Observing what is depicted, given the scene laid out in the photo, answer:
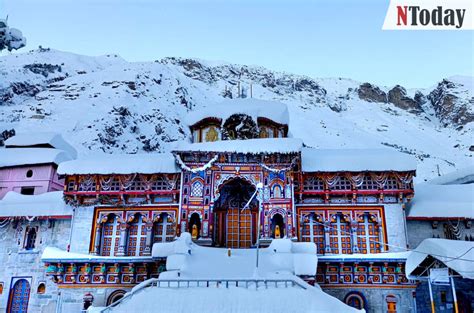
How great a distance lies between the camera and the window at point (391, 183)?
59.6ft

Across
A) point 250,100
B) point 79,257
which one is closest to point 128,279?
point 79,257

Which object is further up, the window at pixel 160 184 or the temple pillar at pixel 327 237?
the window at pixel 160 184

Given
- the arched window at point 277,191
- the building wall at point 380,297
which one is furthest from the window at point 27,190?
the building wall at point 380,297

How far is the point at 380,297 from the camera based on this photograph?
16578 mm

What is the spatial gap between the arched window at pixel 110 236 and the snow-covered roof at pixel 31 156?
1115 cm

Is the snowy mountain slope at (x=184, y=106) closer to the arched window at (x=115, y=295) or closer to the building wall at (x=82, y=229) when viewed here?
the building wall at (x=82, y=229)

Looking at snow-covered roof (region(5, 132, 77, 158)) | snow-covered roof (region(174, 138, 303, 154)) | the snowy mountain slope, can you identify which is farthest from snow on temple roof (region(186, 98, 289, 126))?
the snowy mountain slope

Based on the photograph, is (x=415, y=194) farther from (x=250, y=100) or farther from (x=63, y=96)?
(x=63, y=96)

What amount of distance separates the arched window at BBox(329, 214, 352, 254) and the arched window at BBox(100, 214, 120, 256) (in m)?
10.5

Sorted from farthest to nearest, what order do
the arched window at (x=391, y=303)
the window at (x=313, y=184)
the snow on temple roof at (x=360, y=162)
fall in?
the window at (x=313, y=184) → the snow on temple roof at (x=360, y=162) → the arched window at (x=391, y=303)

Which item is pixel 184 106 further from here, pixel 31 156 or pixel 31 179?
pixel 31 179

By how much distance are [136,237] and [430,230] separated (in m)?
14.3

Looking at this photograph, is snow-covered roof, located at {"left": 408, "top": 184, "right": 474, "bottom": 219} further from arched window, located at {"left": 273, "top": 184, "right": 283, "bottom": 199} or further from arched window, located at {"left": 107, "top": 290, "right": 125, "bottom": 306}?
Answer: arched window, located at {"left": 107, "top": 290, "right": 125, "bottom": 306}

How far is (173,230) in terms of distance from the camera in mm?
18688
